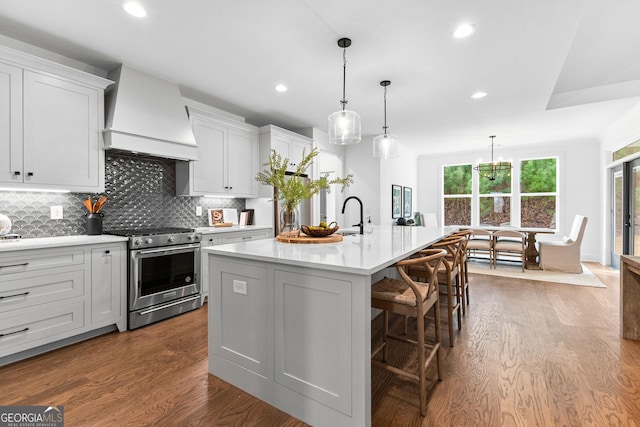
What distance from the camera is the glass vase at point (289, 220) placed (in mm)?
2629

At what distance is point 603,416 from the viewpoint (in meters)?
1.71

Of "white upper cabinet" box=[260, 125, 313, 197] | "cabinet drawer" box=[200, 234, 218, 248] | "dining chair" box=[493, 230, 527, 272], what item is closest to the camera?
"cabinet drawer" box=[200, 234, 218, 248]

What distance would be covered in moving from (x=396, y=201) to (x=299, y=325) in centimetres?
571

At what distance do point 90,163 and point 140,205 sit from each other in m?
0.76

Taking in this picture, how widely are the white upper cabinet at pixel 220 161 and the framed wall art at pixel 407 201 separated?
13.6 feet

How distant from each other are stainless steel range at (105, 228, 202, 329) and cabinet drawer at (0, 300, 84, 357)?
0.44m

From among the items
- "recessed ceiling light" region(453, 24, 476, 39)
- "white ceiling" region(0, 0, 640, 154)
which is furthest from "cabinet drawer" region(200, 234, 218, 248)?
"recessed ceiling light" region(453, 24, 476, 39)

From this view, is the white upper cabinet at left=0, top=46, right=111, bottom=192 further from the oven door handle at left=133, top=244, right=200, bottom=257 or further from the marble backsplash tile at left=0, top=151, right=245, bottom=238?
the oven door handle at left=133, top=244, right=200, bottom=257

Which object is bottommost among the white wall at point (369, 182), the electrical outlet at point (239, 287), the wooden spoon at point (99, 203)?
the electrical outlet at point (239, 287)

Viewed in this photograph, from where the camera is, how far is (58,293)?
2.52 m

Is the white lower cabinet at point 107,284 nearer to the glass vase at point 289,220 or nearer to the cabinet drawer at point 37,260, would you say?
the cabinet drawer at point 37,260

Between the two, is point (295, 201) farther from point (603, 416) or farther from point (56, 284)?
point (603, 416)

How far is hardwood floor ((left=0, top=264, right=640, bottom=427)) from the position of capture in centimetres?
172

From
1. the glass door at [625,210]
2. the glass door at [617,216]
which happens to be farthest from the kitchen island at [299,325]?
the glass door at [617,216]
